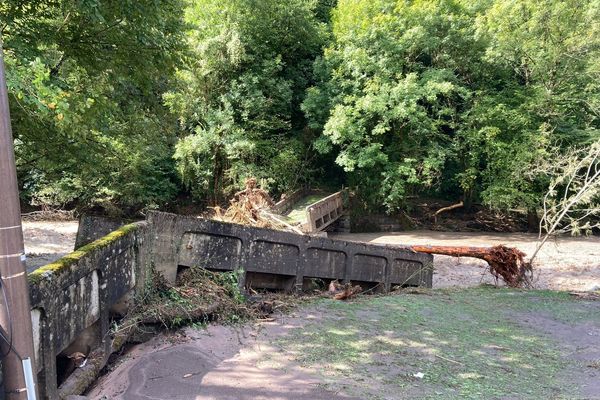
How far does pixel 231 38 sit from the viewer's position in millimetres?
19531

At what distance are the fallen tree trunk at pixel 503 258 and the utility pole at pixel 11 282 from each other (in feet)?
30.6

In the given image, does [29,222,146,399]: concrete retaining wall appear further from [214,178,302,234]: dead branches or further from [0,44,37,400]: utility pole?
[214,178,302,234]: dead branches

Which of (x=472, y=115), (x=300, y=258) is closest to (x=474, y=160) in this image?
(x=472, y=115)

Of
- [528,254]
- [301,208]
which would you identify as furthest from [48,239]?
[528,254]

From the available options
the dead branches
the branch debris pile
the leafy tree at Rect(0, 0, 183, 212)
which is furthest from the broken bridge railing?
the branch debris pile

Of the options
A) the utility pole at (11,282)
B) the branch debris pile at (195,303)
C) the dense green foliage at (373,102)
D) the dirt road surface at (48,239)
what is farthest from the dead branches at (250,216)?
the dense green foliage at (373,102)

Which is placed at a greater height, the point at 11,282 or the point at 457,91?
the point at 457,91

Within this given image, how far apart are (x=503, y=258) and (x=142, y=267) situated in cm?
867

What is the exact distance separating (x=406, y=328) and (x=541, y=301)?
3.72m

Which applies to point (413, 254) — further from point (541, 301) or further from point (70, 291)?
point (70, 291)

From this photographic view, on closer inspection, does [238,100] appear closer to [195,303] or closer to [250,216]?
[250,216]

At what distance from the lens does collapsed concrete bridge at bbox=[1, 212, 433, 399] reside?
3.20 metres

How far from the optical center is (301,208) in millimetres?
18828

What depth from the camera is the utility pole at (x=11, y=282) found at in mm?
2102
